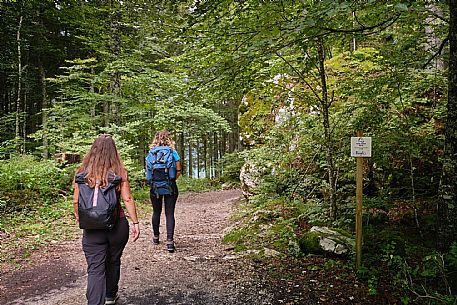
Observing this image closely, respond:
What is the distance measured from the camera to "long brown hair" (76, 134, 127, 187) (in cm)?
334

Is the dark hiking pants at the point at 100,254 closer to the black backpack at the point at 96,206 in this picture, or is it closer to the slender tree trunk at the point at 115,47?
the black backpack at the point at 96,206

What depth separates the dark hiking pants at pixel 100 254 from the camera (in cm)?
332

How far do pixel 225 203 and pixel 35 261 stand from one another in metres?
7.57

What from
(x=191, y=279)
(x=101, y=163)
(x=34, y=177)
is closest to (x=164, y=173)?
(x=191, y=279)

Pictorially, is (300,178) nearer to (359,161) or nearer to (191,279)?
(359,161)

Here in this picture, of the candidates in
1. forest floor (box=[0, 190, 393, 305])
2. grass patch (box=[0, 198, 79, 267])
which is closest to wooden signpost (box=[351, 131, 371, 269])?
forest floor (box=[0, 190, 393, 305])

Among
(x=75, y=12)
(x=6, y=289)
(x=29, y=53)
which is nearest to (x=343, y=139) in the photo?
(x=6, y=289)

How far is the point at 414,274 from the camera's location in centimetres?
364

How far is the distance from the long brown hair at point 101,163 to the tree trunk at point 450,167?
145 inches

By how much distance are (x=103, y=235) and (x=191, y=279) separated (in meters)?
1.66

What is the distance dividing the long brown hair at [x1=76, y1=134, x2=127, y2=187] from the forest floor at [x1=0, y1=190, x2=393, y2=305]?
1.58 meters

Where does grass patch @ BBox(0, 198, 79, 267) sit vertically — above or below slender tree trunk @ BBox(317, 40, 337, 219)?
below

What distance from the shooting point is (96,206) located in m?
3.22

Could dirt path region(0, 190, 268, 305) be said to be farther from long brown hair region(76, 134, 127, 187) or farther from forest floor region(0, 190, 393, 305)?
long brown hair region(76, 134, 127, 187)
